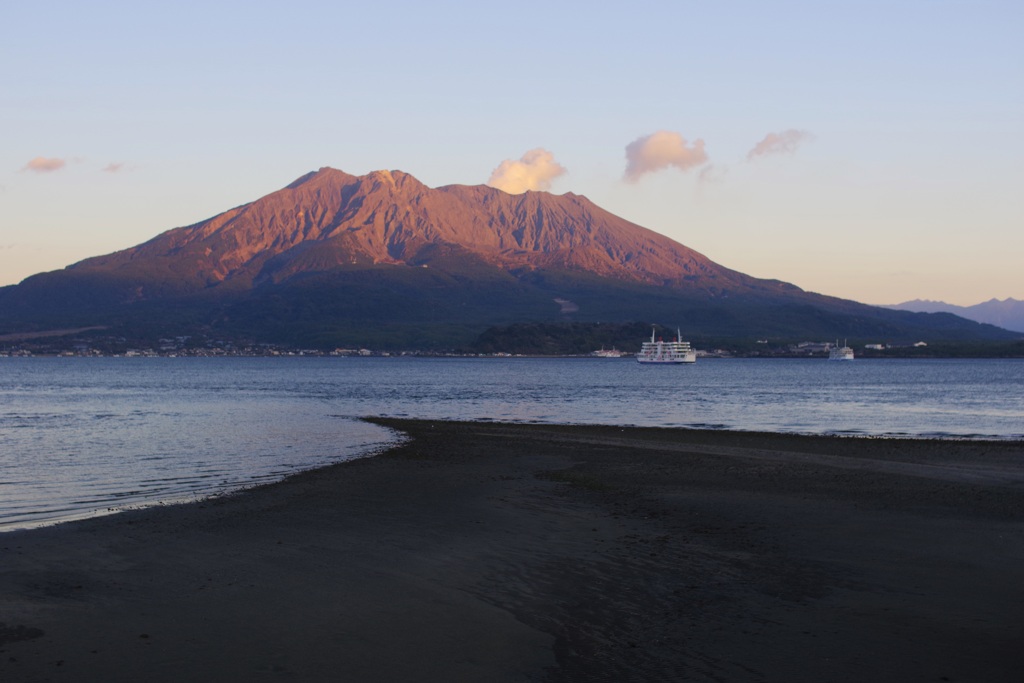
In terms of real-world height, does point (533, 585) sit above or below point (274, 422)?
above

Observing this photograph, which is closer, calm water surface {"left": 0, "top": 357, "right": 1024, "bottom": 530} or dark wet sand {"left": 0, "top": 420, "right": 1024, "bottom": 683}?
dark wet sand {"left": 0, "top": 420, "right": 1024, "bottom": 683}

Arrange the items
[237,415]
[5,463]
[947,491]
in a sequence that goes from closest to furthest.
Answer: [947,491] → [5,463] → [237,415]

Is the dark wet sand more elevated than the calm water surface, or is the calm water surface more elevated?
the dark wet sand

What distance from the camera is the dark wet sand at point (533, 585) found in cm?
1086

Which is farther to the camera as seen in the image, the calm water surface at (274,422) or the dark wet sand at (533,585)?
the calm water surface at (274,422)

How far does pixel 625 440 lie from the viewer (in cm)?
4284

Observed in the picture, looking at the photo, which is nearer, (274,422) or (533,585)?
(533,585)

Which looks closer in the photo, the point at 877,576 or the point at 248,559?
the point at 877,576

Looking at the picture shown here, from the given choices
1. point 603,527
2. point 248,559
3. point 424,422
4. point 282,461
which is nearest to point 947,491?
point 603,527

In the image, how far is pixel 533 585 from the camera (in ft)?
48.0

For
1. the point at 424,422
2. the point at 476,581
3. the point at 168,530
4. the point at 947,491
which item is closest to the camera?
the point at 476,581

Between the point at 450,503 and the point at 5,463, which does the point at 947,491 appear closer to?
the point at 450,503

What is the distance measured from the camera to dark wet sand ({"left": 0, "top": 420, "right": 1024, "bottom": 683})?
35.6 ft

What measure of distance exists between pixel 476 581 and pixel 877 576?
6321 mm
